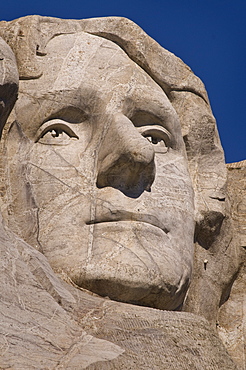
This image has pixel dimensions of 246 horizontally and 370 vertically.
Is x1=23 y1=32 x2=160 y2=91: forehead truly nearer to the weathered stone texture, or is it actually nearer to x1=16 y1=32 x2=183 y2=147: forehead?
x1=16 y1=32 x2=183 y2=147: forehead

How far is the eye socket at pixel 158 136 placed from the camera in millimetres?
9483

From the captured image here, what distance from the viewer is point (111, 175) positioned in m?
9.08

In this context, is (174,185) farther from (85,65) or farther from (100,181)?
Answer: (85,65)

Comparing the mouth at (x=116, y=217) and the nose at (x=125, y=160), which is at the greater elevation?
the nose at (x=125, y=160)

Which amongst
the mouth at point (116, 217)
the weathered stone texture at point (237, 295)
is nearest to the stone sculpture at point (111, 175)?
the mouth at point (116, 217)

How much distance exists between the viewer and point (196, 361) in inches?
300

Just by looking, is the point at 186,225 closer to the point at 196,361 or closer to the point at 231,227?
the point at 231,227

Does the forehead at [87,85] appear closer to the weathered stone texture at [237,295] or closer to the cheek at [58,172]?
the cheek at [58,172]

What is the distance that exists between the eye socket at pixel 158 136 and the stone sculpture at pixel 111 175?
10mm

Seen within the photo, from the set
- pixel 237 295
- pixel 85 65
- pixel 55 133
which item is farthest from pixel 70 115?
pixel 237 295

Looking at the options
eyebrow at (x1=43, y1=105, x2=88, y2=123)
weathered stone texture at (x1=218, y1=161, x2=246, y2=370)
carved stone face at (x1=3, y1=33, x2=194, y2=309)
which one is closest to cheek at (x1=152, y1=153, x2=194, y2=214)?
carved stone face at (x1=3, y1=33, x2=194, y2=309)

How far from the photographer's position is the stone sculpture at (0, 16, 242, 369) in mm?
8680

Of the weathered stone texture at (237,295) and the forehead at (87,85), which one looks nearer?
the forehead at (87,85)

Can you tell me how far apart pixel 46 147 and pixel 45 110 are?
0.27 metres
